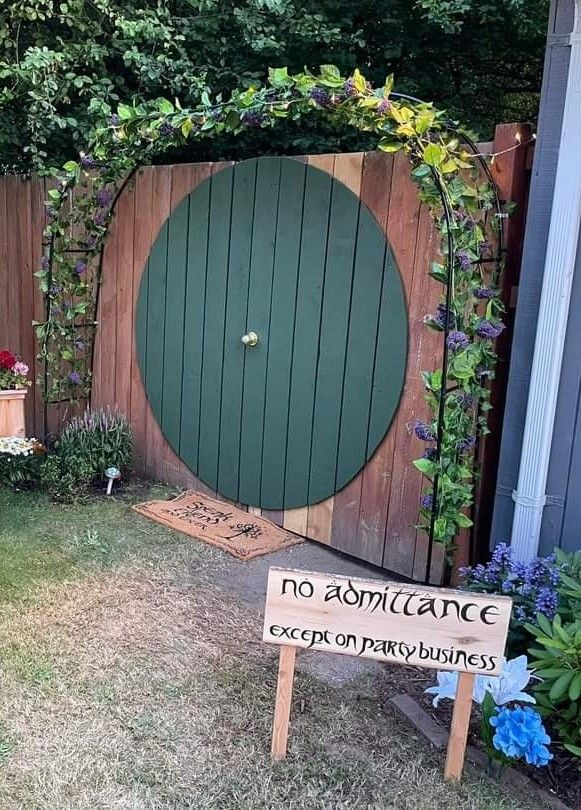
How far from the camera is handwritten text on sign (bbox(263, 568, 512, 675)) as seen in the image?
1.82 meters

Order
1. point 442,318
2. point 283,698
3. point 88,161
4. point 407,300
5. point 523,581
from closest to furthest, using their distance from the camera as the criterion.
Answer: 1. point 283,698
2. point 523,581
3. point 442,318
4. point 407,300
5. point 88,161

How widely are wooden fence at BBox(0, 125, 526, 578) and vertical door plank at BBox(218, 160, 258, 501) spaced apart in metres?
0.21

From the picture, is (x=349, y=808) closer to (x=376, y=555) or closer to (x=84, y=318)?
(x=376, y=555)

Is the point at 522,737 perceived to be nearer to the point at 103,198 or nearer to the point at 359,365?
the point at 359,365

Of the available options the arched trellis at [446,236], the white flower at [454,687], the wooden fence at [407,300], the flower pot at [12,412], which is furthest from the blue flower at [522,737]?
the flower pot at [12,412]

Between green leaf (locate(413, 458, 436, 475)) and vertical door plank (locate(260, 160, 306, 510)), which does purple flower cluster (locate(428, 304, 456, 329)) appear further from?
vertical door plank (locate(260, 160, 306, 510))

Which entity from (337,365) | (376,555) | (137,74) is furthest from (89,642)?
(137,74)

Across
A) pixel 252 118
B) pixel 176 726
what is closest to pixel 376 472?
pixel 176 726

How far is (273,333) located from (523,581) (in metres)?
1.70

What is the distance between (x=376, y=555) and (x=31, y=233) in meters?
2.93

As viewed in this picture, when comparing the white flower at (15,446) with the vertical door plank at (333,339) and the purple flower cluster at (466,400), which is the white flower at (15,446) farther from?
the purple flower cluster at (466,400)

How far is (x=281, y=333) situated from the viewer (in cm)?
347

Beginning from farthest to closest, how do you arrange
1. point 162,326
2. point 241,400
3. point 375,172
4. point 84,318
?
point 84,318, point 162,326, point 241,400, point 375,172

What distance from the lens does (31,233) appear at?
4.57 m
